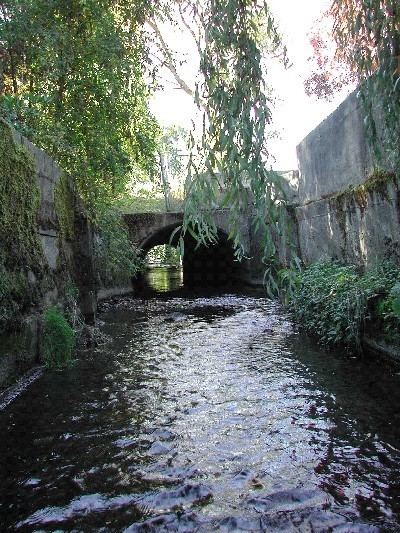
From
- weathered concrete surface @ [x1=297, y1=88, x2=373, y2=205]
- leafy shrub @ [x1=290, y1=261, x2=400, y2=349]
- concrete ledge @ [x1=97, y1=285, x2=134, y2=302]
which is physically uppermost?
weathered concrete surface @ [x1=297, y1=88, x2=373, y2=205]

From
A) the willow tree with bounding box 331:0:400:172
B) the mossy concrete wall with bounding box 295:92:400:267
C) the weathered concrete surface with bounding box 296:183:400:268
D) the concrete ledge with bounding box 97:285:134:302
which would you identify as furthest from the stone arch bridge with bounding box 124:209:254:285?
the willow tree with bounding box 331:0:400:172

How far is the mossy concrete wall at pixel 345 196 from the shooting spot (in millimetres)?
6930

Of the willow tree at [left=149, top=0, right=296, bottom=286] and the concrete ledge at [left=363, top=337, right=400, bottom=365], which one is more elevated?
the willow tree at [left=149, top=0, right=296, bottom=286]

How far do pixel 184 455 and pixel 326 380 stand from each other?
2.32 metres

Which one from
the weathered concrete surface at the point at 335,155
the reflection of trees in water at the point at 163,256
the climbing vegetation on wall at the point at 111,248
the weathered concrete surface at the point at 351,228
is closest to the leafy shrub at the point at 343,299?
the weathered concrete surface at the point at 351,228

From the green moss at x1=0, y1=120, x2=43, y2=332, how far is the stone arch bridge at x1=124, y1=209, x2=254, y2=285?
24.5 ft

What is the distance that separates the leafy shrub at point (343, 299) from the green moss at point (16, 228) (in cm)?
297

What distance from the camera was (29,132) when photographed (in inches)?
325

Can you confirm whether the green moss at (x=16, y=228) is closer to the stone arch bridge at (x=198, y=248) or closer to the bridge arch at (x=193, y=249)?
the stone arch bridge at (x=198, y=248)

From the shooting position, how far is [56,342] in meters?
6.35

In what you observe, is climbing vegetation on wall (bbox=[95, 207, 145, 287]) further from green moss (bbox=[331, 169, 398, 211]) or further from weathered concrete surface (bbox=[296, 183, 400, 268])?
green moss (bbox=[331, 169, 398, 211])

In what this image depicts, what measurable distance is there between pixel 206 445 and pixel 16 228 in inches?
133

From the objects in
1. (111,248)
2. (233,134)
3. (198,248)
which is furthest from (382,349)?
(198,248)

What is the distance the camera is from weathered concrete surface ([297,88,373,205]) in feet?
25.8
